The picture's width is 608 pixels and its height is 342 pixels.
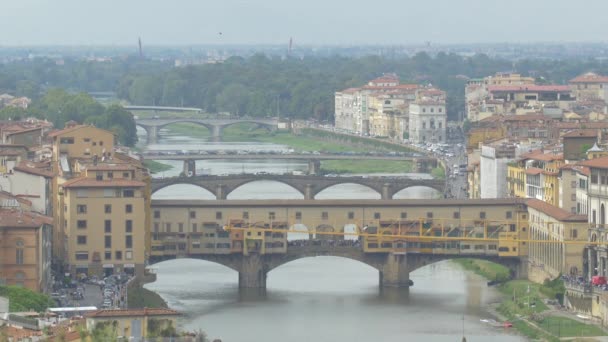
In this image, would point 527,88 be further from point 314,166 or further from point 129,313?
point 129,313

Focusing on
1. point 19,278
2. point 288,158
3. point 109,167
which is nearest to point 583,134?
point 109,167

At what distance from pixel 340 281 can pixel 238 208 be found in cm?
242

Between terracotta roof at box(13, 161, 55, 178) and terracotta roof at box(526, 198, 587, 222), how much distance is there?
8760 mm

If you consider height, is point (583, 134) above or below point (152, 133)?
above

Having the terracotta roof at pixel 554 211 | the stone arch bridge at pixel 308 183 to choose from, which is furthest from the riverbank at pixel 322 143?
the terracotta roof at pixel 554 211

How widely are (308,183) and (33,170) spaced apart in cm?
1954

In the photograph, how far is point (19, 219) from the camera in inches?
1501

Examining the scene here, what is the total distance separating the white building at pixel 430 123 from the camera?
91125 millimetres

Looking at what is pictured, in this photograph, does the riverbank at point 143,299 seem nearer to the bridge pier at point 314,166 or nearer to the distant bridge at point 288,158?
the distant bridge at point 288,158

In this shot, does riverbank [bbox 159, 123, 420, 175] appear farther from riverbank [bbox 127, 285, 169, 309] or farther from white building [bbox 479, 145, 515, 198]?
riverbank [bbox 127, 285, 169, 309]

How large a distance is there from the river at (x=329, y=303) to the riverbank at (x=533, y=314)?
32 cm

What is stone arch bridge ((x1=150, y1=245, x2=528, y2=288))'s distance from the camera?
148ft

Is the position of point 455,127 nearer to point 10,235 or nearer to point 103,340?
point 10,235

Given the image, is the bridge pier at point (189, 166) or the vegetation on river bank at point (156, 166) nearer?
the bridge pier at point (189, 166)
